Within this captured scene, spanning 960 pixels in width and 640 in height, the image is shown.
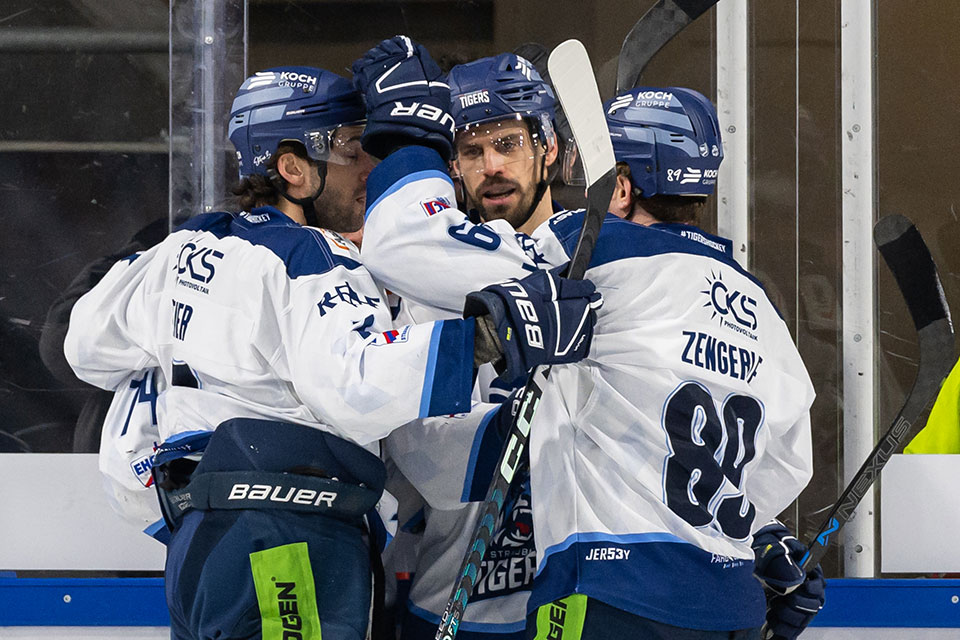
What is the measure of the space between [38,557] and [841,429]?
196cm

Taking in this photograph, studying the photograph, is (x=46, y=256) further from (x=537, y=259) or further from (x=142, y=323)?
(x=537, y=259)

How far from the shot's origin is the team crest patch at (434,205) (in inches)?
69.5

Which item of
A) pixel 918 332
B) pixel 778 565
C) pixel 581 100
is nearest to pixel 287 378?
pixel 581 100

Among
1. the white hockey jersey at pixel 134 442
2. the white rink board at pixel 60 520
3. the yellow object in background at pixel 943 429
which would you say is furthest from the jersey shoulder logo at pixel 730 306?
the white rink board at pixel 60 520

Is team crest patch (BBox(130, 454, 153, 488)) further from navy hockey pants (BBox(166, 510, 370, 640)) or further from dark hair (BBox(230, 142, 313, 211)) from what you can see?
dark hair (BBox(230, 142, 313, 211))

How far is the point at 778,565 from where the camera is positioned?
6.86 ft

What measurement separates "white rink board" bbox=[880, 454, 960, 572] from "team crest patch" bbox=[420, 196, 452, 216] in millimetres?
1511

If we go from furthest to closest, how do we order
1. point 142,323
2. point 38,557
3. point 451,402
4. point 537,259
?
point 38,557, point 142,323, point 537,259, point 451,402

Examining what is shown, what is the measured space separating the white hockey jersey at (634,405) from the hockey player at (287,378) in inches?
4.1

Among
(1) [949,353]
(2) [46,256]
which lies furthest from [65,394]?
(1) [949,353]

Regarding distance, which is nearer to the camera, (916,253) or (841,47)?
(916,253)

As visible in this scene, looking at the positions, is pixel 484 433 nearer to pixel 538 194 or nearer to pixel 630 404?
pixel 630 404

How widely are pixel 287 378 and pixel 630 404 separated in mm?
544

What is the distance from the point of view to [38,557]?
269 centimetres
